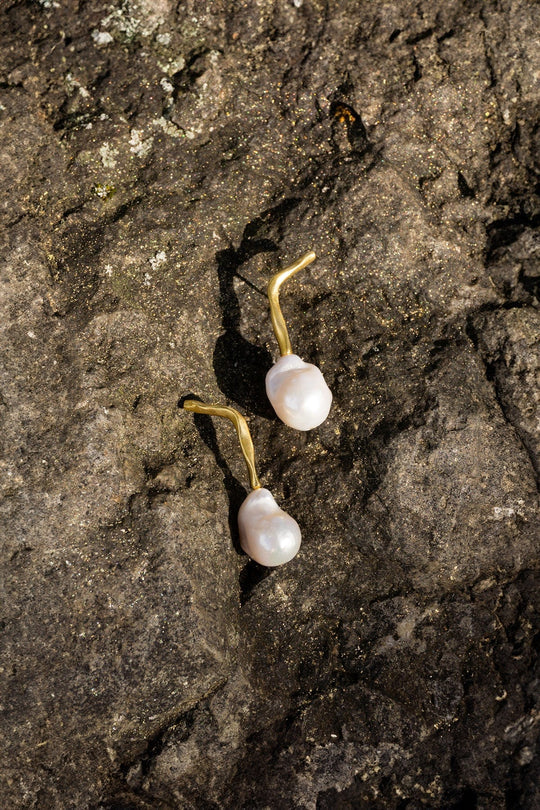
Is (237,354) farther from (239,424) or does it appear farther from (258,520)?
(258,520)

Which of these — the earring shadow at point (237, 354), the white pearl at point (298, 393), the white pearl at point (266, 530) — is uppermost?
the earring shadow at point (237, 354)

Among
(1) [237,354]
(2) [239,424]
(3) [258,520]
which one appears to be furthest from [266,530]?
(1) [237,354]

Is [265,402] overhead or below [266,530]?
overhead

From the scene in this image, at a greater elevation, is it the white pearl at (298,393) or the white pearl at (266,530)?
the white pearl at (298,393)

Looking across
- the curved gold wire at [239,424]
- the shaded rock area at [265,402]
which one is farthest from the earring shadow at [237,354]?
the curved gold wire at [239,424]

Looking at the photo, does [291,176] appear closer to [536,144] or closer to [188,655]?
[536,144]

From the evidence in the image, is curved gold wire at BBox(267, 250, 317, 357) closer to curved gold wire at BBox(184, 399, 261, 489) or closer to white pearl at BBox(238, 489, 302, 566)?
curved gold wire at BBox(184, 399, 261, 489)

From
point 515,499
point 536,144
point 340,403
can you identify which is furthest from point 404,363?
point 536,144

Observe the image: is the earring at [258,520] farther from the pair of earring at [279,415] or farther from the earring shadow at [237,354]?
the earring shadow at [237,354]
